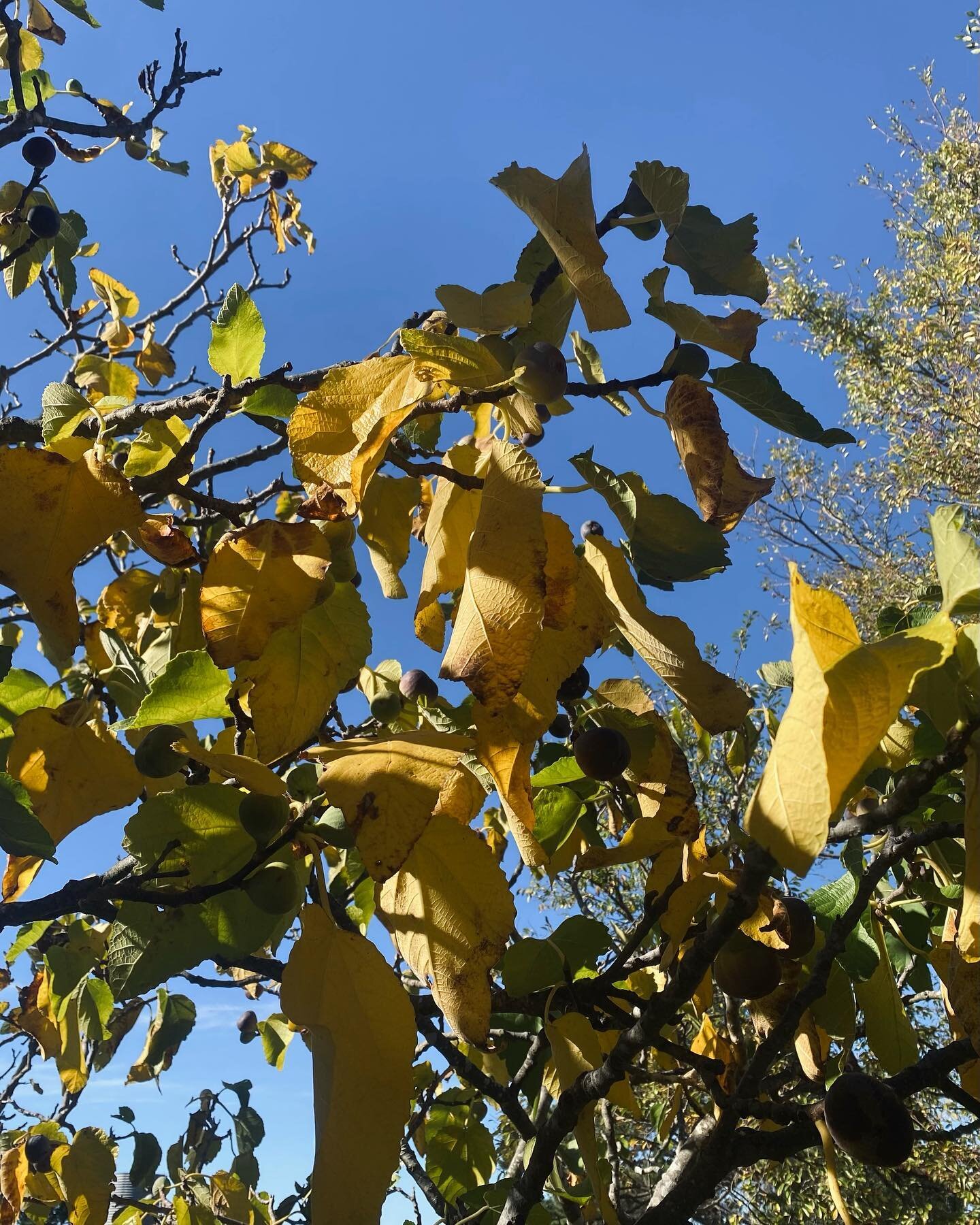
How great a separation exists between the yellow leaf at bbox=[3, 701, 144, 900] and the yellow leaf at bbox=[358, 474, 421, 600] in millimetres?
434

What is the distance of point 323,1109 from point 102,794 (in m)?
0.60

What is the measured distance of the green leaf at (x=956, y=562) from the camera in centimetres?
57

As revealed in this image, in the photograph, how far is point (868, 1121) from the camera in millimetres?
871

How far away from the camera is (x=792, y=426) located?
937 mm

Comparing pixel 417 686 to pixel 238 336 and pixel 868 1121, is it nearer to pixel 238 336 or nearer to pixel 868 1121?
pixel 238 336

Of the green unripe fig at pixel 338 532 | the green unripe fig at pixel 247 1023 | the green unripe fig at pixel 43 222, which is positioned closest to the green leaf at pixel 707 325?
the green unripe fig at pixel 338 532

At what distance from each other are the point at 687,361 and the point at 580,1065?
85 centimetres

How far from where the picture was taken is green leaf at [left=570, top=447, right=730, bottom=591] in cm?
85

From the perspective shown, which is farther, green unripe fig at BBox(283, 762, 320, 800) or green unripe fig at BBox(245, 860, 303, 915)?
green unripe fig at BBox(283, 762, 320, 800)

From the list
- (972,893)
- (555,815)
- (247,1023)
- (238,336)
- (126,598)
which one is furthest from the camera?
(247,1023)

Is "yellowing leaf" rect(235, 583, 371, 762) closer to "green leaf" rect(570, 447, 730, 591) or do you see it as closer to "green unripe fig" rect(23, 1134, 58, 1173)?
"green leaf" rect(570, 447, 730, 591)

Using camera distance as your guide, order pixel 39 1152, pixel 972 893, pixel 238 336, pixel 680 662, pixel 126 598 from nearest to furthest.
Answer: pixel 972 893
pixel 680 662
pixel 238 336
pixel 126 598
pixel 39 1152

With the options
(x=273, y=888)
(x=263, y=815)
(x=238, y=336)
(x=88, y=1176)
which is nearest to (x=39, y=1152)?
(x=88, y=1176)

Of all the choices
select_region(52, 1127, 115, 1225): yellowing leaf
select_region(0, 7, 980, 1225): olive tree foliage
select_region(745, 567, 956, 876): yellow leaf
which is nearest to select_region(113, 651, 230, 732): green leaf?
select_region(0, 7, 980, 1225): olive tree foliage
